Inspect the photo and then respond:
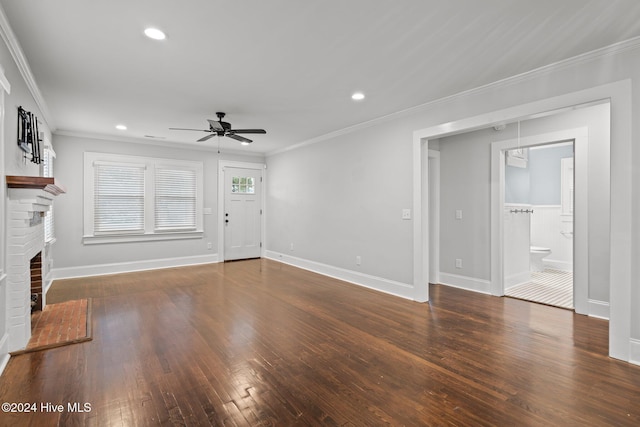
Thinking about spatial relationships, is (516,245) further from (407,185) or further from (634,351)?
(634,351)

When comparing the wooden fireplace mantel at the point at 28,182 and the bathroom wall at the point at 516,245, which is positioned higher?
the wooden fireplace mantel at the point at 28,182

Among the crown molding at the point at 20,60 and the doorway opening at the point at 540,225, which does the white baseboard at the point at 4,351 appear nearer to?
the crown molding at the point at 20,60

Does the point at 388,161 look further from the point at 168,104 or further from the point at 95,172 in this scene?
the point at 95,172

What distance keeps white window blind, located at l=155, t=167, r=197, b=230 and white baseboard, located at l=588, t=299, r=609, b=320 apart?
21.7ft

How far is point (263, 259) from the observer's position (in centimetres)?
754

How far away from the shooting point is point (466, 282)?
4.85m

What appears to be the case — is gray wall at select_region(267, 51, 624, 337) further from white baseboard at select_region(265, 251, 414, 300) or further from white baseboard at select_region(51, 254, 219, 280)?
white baseboard at select_region(51, 254, 219, 280)

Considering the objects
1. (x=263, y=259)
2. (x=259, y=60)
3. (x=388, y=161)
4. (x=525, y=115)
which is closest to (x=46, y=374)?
(x=259, y=60)

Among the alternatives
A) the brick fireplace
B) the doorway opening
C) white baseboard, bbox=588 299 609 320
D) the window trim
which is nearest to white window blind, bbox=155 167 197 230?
the window trim

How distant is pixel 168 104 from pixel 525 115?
4.13 m

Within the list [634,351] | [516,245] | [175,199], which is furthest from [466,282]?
[175,199]

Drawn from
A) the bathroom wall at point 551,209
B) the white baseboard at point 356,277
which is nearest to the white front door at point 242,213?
the white baseboard at point 356,277

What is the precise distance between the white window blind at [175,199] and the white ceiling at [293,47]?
236cm

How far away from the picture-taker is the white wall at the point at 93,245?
18.1ft
